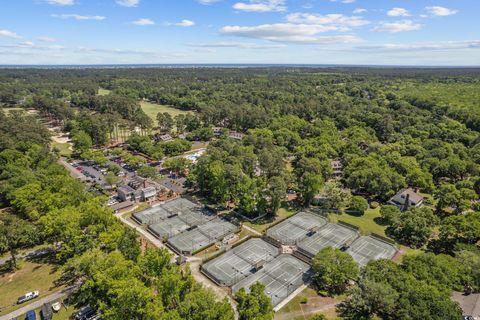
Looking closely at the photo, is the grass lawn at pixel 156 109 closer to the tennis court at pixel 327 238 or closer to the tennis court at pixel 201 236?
the tennis court at pixel 201 236

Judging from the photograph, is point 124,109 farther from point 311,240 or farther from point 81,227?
point 311,240

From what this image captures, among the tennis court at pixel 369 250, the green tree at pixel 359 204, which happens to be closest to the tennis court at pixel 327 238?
the tennis court at pixel 369 250

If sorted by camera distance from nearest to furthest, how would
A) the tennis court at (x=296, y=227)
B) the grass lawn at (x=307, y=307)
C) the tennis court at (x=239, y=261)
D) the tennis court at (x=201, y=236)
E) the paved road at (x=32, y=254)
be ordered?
the grass lawn at (x=307, y=307) → the tennis court at (x=239, y=261) → the paved road at (x=32, y=254) → the tennis court at (x=201, y=236) → the tennis court at (x=296, y=227)

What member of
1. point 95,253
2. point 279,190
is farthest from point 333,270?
point 95,253

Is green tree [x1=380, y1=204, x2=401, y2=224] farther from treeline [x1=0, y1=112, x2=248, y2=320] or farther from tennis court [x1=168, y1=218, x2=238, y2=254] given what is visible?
treeline [x1=0, y1=112, x2=248, y2=320]

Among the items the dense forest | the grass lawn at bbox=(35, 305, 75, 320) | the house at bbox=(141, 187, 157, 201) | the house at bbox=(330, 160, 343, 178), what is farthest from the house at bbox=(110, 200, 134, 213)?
the house at bbox=(330, 160, 343, 178)

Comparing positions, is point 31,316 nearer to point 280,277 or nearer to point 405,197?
point 280,277
